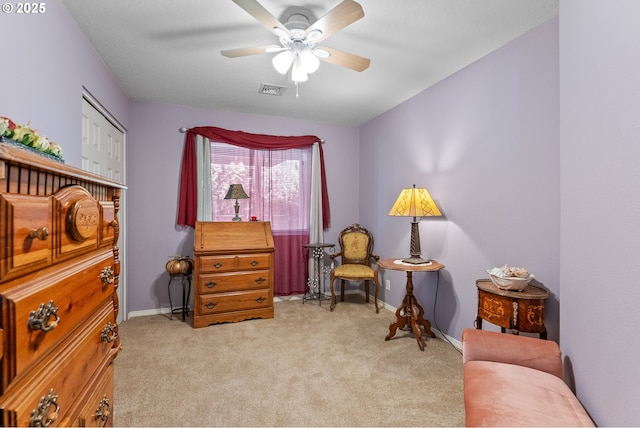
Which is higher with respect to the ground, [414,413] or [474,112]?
[474,112]

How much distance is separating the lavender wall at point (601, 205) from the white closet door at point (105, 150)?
10.4ft

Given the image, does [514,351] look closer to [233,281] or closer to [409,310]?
[409,310]

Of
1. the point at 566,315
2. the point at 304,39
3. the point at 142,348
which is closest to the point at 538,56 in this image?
the point at 304,39

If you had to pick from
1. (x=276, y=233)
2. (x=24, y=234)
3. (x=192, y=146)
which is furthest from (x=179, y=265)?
(x=24, y=234)

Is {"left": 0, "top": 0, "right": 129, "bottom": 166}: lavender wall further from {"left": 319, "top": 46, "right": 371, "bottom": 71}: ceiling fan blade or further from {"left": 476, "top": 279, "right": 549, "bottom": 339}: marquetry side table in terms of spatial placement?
{"left": 476, "top": 279, "right": 549, "bottom": 339}: marquetry side table

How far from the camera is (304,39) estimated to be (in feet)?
6.64

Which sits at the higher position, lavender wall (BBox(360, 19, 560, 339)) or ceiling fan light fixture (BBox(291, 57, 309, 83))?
ceiling fan light fixture (BBox(291, 57, 309, 83))

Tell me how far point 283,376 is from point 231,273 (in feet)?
4.66

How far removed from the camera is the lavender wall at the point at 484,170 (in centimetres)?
208

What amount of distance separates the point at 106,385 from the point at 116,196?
2.45 feet

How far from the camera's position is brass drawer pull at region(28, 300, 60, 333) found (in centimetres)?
61

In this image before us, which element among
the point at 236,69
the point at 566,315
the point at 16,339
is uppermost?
the point at 236,69

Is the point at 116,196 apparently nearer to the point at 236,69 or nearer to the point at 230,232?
the point at 236,69

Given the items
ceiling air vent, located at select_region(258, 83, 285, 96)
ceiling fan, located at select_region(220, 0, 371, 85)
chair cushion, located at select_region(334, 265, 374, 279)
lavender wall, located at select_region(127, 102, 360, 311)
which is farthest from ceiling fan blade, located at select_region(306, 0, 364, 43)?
chair cushion, located at select_region(334, 265, 374, 279)
